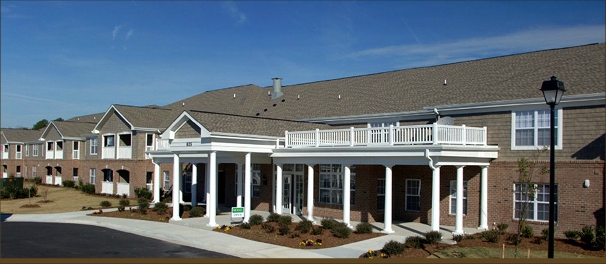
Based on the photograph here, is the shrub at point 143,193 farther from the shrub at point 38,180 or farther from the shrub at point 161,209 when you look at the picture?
the shrub at point 38,180

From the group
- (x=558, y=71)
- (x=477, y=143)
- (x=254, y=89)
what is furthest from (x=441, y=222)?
(x=254, y=89)

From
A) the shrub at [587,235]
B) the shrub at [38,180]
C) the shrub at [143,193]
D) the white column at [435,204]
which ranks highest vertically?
the white column at [435,204]

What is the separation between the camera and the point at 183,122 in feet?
83.4

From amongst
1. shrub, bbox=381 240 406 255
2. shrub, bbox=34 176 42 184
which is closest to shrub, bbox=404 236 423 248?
shrub, bbox=381 240 406 255

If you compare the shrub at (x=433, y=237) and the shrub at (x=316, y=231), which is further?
the shrub at (x=316, y=231)

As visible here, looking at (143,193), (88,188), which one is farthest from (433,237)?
(88,188)

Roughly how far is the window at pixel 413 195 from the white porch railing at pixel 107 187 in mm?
27238

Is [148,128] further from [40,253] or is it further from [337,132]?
[40,253]

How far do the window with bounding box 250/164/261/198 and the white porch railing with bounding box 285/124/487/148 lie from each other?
19.9ft

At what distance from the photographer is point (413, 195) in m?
25.0

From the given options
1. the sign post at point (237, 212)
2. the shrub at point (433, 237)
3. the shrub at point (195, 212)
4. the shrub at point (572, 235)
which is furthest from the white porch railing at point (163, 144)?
the shrub at point (572, 235)

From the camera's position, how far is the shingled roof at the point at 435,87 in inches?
863

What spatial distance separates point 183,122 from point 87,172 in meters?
26.0

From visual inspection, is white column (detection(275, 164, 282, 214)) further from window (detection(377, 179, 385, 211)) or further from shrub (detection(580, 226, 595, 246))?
shrub (detection(580, 226, 595, 246))
